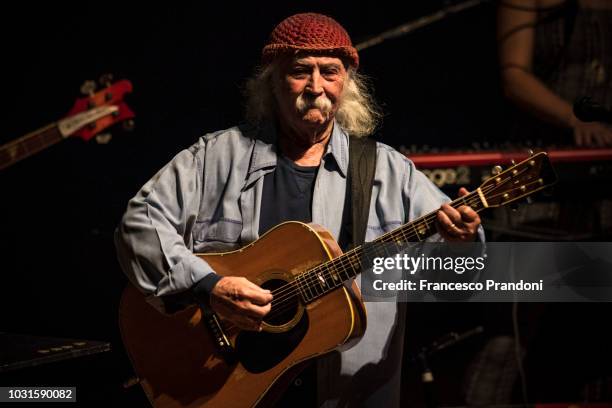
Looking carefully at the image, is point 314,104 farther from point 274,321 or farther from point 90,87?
point 90,87

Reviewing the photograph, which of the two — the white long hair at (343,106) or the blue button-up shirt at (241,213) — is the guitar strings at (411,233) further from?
the white long hair at (343,106)

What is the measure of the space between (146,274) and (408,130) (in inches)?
62.5

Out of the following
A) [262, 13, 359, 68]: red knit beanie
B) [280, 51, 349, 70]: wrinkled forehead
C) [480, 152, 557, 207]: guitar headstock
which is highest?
[262, 13, 359, 68]: red knit beanie

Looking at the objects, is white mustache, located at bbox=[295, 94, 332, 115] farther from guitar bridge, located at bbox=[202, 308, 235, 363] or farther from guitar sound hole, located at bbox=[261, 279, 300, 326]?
guitar bridge, located at bbox=[202, 308, 235, 363]

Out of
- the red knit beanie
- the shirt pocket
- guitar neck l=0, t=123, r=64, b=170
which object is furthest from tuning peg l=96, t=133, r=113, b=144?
the red knit beanie

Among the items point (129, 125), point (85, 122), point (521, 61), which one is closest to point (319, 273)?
point (129, 125)

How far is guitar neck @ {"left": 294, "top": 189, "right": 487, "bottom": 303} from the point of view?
2.65 meters

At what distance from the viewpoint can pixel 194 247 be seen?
2.91 metres

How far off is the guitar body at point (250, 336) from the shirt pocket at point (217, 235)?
50mm

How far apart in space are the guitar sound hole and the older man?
0.38ft

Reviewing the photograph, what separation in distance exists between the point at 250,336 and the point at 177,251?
1.19 feet

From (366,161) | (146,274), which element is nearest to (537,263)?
(366,161)

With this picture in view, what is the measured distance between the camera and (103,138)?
3.85 m

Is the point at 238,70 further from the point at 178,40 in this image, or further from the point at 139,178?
the point at 139,178
